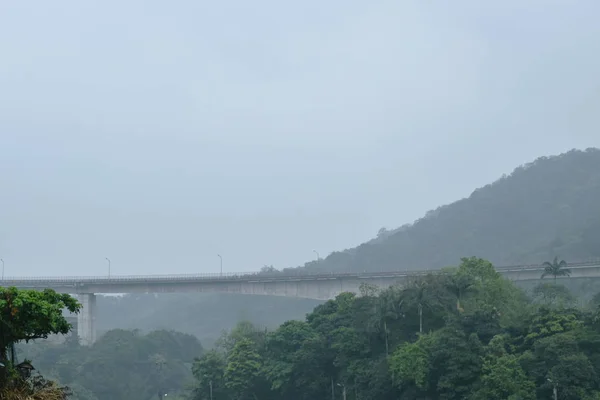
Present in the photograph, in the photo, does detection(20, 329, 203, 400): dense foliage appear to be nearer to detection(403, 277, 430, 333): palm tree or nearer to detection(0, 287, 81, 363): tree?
detection(403, 277, 430, 333): palm tree

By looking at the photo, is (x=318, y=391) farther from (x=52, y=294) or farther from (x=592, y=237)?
(x=592, y=237)

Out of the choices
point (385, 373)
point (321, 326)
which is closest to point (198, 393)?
point (321, 326)

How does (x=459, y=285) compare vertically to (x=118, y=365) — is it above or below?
above

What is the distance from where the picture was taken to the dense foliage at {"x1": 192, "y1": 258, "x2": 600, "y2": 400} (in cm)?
6353

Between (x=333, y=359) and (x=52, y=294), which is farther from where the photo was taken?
(x=333, y=359)

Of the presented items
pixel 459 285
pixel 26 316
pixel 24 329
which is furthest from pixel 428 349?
pixel 26 316

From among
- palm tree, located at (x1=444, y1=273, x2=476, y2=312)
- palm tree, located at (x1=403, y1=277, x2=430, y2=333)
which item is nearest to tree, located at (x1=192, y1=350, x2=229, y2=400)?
palm tree, located at (x1=403, y1=277, x2=430, y2=333)

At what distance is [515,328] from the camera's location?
7081 cm

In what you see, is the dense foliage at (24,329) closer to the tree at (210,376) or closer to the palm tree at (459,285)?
the palm tree at (459,285)

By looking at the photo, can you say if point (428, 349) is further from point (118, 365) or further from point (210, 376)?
point (118, 365)

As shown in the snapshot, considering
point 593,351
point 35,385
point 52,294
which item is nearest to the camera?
point 35,385

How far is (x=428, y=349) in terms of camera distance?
71688mm

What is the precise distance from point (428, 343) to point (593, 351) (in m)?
13.8

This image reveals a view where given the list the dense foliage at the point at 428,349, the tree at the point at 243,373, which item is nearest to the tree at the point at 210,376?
the dense foliage at the point at 428,349
